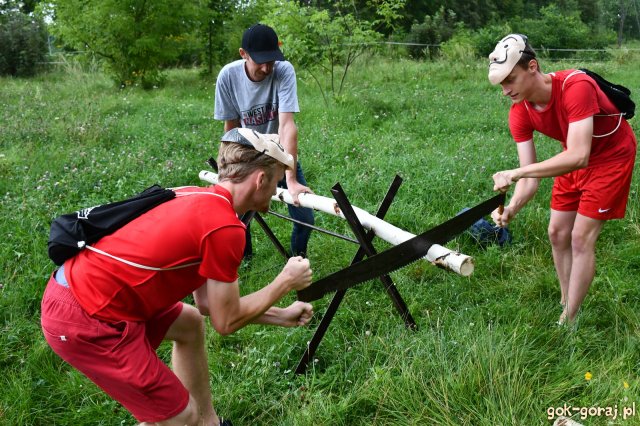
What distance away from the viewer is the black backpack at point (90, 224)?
2.21 metres

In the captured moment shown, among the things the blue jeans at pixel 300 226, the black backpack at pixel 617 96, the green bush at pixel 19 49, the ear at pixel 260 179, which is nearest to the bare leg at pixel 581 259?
the black backpack at pixel 617 96

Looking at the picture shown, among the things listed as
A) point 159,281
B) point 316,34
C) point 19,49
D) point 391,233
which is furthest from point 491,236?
point 19,49

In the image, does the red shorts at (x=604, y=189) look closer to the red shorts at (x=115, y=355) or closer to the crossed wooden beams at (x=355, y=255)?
the crossed wooden beams at (x=355, y=255)

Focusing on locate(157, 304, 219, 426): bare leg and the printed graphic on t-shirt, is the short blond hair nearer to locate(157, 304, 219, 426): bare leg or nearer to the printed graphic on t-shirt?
locate(157, 304, 219, 426): bare leg

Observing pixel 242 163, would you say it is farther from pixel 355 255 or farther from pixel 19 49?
pixel 19 49

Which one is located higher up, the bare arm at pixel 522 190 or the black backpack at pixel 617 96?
the black backpack at pixel 617 96

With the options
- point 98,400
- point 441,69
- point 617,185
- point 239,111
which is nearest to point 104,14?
point 441,69

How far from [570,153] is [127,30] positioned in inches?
496

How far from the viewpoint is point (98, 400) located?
330cm

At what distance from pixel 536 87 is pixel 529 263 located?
1.81 meters

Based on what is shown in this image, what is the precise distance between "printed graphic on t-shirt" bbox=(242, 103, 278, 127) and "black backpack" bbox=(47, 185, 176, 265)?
2.18m

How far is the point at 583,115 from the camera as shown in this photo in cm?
304

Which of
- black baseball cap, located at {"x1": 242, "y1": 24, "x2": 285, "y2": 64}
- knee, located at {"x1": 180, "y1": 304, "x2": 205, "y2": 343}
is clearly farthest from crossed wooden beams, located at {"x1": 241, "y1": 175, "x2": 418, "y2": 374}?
black baseball cap, located at {"x1": 242, "y1": 24, "x2": 285, "y2": 64}

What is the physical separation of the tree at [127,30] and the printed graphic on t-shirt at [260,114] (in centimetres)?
1019
